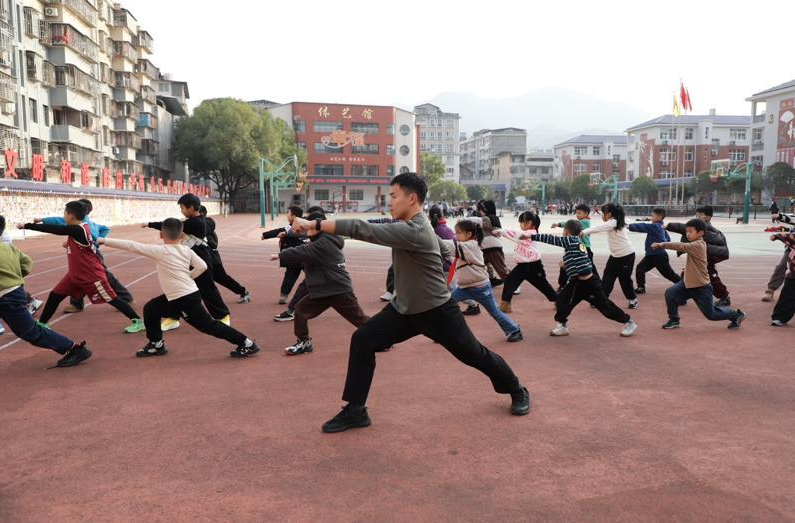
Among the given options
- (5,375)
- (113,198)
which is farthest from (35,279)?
(113,198)

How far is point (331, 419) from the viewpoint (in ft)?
13.4

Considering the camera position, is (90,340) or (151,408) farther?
(90,340)

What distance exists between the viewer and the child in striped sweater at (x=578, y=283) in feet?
21.2

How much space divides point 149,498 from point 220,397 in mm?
1607

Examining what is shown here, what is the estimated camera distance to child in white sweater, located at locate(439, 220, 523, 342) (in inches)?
257

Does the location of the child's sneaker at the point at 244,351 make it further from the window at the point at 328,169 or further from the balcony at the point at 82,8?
the window at the point at 328,169

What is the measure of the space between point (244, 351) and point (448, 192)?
96512 mm

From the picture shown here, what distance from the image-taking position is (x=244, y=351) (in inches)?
231

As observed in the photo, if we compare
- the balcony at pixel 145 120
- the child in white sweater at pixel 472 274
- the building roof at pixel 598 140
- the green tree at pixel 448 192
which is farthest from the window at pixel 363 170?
the child in white sweater at pixel 472 274

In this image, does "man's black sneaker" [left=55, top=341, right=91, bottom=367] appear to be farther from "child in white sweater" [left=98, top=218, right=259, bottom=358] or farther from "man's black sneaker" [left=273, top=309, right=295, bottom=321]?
"man's black sneaker" [left=273, top=309, right=295, bottom=321]

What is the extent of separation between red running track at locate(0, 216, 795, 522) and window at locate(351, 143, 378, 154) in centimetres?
7323

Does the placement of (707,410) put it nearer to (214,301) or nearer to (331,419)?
(331,419)

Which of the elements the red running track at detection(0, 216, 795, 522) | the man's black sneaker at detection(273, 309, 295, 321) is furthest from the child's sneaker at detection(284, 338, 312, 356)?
the man's black sneaker at detection(273, 309, 295, 321)

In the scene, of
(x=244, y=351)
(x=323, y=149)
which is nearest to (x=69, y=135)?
(x=244, y=351)
